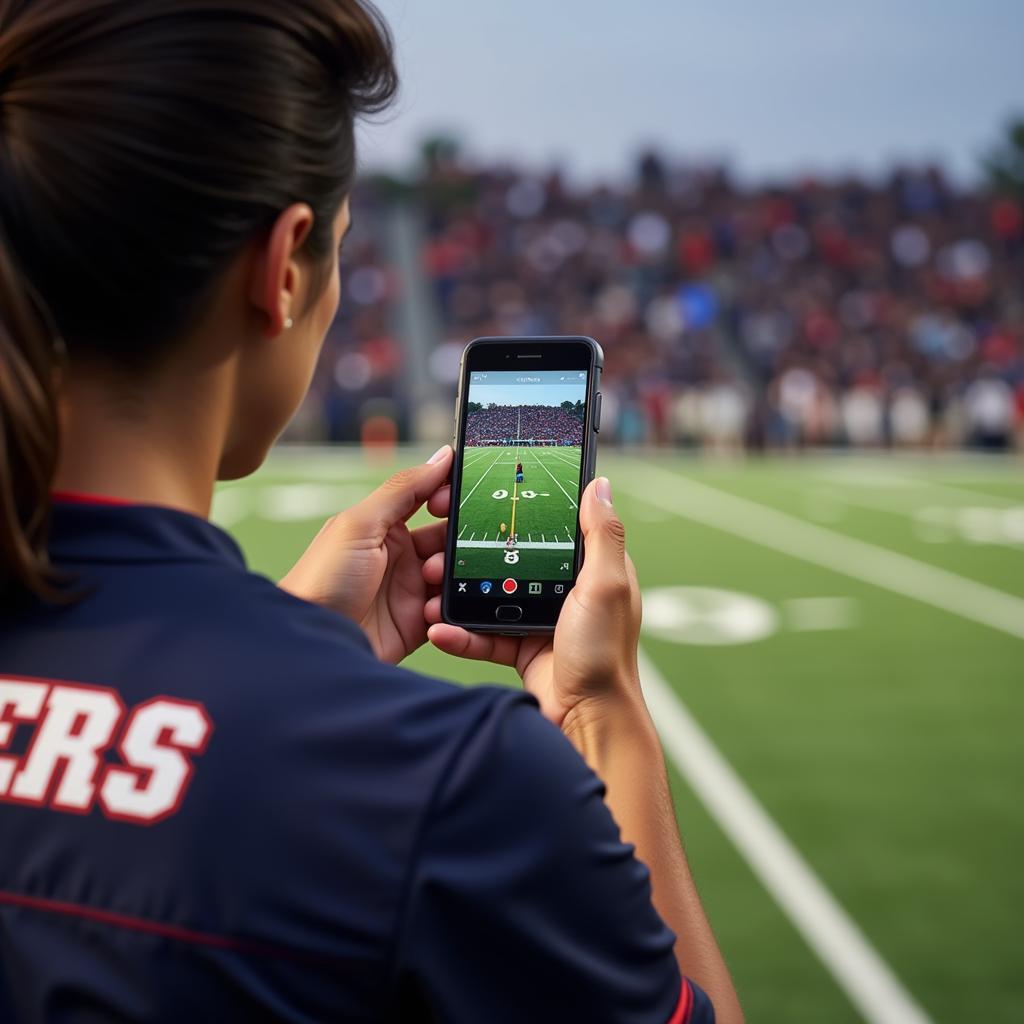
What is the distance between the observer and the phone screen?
1.85m

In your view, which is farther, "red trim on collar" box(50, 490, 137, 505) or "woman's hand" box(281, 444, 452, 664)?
"woman's hand" box(281, 444, 452, 664)

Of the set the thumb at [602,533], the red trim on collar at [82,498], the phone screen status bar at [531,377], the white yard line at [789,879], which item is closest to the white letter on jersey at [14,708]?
the red trim on collar at [82,498]

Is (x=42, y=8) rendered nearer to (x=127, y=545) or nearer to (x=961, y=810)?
(x=127, y=545)

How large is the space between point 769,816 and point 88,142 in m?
4.02

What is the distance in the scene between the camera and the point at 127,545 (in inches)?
41.6

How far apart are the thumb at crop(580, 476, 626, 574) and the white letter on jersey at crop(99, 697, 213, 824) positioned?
61 cm

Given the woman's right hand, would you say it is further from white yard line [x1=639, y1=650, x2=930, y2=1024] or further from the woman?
white yard line [x1=639, y1=650, x2=930, y2=1024]

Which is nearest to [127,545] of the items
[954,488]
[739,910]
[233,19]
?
[233,19]

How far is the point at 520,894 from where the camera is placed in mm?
949

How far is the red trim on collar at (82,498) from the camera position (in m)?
1.08

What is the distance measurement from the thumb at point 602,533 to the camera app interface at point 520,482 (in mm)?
255

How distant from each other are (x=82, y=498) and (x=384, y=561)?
72 centimetres

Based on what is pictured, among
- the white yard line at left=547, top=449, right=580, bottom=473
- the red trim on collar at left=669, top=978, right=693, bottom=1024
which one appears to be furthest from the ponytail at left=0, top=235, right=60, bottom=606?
the white yard line at left=547, top=449, right=580, bottom=473

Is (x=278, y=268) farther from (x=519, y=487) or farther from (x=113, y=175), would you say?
(x=519, y=487)
